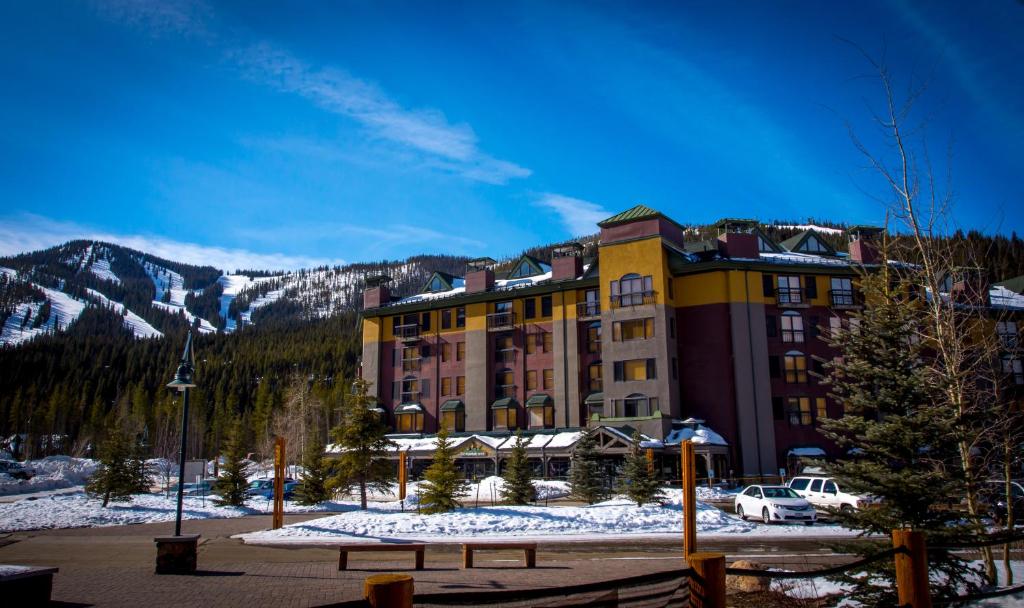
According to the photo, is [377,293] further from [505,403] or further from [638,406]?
[638,406]

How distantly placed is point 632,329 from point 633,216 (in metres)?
8.29

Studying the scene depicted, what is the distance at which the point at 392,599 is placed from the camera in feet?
14.4

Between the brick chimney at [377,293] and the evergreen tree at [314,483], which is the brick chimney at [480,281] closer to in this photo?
the brick chimney at [377,293]

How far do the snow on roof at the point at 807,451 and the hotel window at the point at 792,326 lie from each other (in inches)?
296

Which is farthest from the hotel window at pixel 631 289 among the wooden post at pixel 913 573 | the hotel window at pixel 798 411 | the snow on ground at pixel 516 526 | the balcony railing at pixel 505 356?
the wooden post at pixel 913 573

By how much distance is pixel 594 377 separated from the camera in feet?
179

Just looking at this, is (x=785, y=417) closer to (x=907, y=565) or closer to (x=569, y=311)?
(x=569, y=311)

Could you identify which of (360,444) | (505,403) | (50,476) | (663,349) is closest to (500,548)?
(360,444)

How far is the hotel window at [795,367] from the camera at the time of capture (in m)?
48.7

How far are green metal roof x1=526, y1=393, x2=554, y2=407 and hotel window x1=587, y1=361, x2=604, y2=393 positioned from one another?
3.67 metres

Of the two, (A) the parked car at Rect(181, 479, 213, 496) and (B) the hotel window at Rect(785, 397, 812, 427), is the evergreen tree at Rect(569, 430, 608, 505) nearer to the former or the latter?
(B) the hotel window at Rect(785, 397, 812, 427)

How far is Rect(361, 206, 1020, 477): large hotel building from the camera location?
4762 centimetres

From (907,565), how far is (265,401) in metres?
112

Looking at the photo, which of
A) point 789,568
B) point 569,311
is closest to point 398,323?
point 569,311
